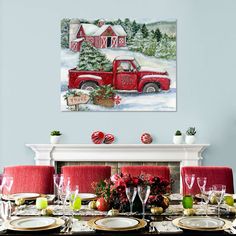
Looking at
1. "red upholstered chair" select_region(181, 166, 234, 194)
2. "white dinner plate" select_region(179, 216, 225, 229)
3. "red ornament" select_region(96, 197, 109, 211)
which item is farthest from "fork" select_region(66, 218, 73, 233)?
"red upholstered chair" select_region(181, 166, 234, 194)

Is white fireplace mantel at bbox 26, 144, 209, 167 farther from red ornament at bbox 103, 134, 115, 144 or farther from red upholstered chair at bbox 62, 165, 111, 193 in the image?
red upholstered chair at bbox 62, 165, 111, 193

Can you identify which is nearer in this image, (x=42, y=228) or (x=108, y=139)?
(x=42, y=228)

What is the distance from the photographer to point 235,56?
4922mm

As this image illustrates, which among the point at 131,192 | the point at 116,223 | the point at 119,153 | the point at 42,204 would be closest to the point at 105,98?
the point at 119,153

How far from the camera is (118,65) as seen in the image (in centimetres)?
489

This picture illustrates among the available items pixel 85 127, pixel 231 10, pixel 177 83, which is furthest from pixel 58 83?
pixel 231 10

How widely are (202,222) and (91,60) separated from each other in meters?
3.09

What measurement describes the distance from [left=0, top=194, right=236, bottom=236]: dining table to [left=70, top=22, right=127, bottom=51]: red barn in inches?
98.0

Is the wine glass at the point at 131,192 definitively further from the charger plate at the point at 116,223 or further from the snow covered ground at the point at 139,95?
the snow covered ground at the point at 139,95

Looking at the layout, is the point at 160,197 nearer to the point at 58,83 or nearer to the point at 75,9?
the point at 58,83

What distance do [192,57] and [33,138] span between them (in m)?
2.02

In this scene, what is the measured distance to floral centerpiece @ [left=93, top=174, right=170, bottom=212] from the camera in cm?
238

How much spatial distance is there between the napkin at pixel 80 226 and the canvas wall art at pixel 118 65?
9.09 ft

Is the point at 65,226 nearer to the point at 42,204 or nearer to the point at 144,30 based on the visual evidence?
the point at 42,204
